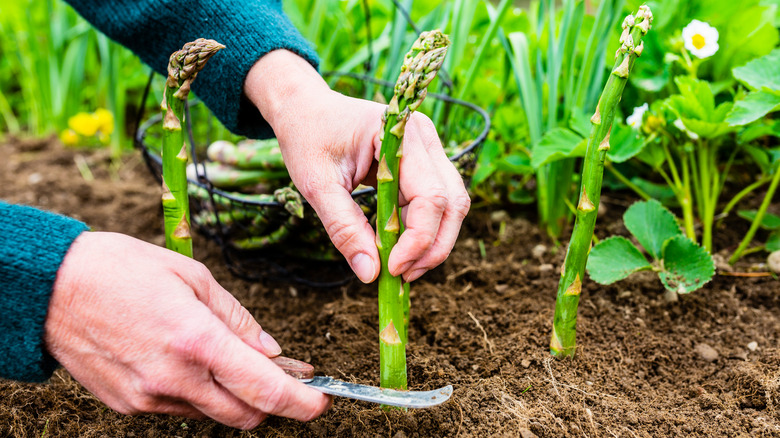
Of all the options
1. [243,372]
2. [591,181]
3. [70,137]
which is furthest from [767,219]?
[70,137]

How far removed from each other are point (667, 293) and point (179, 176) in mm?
1068

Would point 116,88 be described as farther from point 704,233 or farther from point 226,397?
point 704,233

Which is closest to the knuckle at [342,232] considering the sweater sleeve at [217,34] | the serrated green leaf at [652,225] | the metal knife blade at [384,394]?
the metal knife blade at [384,394]

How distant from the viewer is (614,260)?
46.7 inches

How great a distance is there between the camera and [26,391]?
105 centimetres

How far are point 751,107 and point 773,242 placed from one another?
1.34 ft

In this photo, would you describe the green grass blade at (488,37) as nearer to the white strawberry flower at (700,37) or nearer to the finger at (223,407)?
the white strawberry flower at (700,37)

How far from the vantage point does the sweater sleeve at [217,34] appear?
1.14 meters

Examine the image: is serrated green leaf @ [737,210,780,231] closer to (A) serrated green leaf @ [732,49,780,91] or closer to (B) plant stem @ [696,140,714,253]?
(B) plant stem @ [696,140,714,253]

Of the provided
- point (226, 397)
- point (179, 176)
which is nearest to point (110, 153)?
point (179, 176)

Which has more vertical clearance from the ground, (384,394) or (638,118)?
(638,118)

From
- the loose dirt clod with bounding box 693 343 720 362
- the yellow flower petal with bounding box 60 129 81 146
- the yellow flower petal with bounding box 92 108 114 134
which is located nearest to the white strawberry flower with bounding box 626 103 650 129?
the loose dirt clod with bounding box 693 343 720 362

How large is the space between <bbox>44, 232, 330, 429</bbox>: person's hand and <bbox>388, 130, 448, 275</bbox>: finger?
24cm

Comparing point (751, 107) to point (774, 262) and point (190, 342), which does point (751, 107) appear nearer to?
point (774, 262)
